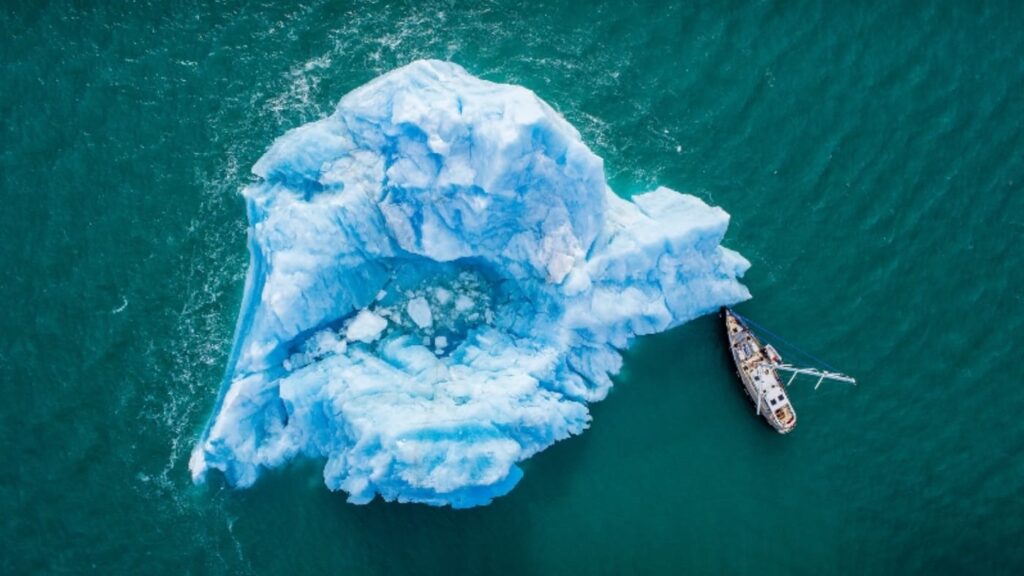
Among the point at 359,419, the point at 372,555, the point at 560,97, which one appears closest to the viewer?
the point at 359,419

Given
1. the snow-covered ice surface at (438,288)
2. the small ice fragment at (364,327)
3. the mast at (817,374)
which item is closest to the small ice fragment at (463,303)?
the snow-covered ice surface at (438,288)

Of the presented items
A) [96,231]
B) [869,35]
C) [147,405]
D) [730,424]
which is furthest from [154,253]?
[869,35]

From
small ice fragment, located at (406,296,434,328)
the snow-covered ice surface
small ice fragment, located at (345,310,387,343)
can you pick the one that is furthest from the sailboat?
small ice fragment, located at (345,310,387,343)

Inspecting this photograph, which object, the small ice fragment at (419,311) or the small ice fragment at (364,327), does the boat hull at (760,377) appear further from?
the small ice fragment at (364,327)

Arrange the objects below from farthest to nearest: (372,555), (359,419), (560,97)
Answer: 1. (560,97)
2. (372,555)
3. (359,419)

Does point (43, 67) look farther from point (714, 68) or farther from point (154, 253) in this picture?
point (714, 68)

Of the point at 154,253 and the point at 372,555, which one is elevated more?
the point at 154,253
